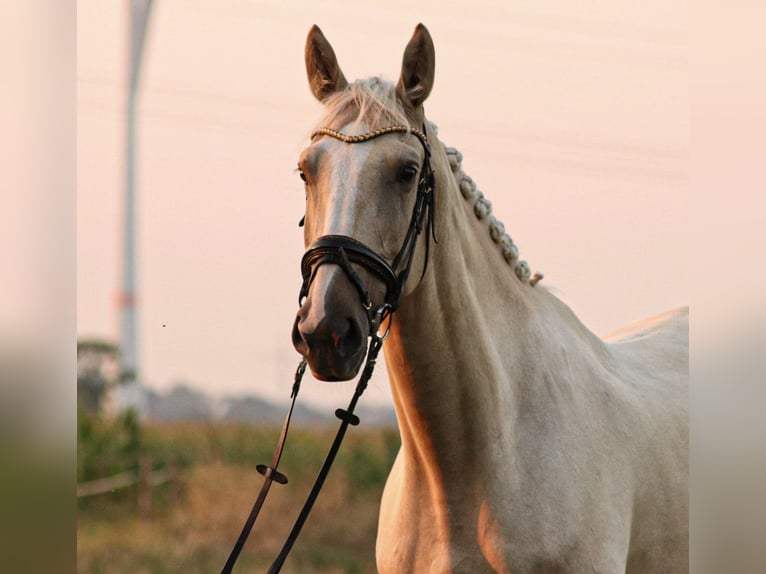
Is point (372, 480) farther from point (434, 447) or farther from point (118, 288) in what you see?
point (434, 447)

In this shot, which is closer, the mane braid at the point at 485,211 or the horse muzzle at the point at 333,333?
the horse muzzle at the point at 333,333

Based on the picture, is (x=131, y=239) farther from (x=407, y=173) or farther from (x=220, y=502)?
(x=407, y=173)

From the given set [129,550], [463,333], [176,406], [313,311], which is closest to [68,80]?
[313,311]

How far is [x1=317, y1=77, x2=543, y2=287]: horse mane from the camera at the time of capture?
8.20 ft

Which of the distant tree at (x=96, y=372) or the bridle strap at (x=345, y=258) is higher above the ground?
the bridle strap at (x=345, y=258)

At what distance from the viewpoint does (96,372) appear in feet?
37.7

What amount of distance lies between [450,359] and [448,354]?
2 centimetres

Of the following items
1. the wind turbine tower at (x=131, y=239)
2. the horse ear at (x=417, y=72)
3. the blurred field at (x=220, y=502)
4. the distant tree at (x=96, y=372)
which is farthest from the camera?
the wind turbine tower at (x=131, y=239)

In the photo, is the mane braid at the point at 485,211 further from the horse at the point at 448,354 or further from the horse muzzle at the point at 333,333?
the horse muzzle at the point at 333,333

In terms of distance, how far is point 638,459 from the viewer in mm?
3033

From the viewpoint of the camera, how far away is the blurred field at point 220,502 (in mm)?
9234

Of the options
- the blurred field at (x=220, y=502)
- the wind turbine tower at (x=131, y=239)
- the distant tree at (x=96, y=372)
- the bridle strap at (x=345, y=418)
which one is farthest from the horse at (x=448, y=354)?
the wind turbine tower at (x=131, y=239)

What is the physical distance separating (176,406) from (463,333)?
9621 millimetres

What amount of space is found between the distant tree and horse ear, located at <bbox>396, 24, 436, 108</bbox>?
8.94m
